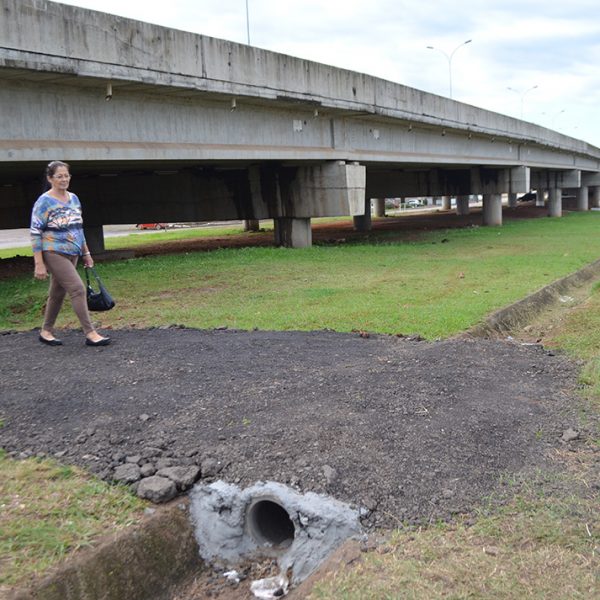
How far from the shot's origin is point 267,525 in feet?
12.9

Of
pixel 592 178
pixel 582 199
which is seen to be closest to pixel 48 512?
pixel 582 199

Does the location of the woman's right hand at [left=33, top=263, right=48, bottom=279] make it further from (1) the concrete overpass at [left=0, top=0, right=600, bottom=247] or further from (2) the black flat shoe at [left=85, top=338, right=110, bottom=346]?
(1) the concrete overpass at [left=0, top=0, right=600, bottom=247]

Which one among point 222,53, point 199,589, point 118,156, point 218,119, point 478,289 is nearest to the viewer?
point 199,589

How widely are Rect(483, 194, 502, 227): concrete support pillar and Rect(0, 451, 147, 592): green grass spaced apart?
2817 cm

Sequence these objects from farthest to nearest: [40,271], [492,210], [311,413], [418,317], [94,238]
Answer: [492,210] → [94,238] → [418,317] → [40,271] → [311,413]

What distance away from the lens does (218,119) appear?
45.4 feet

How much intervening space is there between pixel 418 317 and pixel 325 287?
3.02 m

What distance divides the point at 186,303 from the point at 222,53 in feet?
19.1

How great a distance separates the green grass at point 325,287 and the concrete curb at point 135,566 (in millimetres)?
4205

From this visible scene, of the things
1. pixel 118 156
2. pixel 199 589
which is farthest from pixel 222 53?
pixel 199 589

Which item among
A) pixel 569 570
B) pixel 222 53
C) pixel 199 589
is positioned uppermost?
pixel 222 53

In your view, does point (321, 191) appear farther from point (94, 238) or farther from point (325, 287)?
point (325, 287)

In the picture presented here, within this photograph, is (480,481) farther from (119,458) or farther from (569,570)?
(119,458)

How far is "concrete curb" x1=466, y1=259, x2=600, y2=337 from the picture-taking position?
805cm
